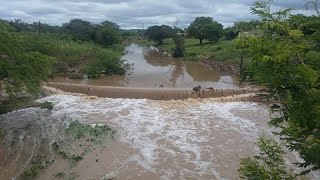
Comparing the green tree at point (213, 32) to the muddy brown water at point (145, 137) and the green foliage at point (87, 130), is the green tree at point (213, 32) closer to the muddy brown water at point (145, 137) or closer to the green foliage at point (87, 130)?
the muddy brown water at point (145, 137)

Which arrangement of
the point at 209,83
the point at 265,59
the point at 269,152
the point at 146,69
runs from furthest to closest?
the point at 146,69 < the point at 209,83 < the point at 269,152 < the point at 265,59

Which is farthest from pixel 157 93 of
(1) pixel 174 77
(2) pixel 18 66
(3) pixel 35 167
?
(3) pixel 35 167

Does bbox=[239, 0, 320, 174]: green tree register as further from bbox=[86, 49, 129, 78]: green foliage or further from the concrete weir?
bbox=[86, 49, 129, 78]: green foliage

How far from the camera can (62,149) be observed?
35.4 ft

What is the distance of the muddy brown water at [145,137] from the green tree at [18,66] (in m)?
1.52

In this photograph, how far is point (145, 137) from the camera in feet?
39.5

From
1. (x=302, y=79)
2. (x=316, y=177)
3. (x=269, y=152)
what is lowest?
(x=316, y=177)

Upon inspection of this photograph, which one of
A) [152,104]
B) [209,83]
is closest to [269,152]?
[152,104]

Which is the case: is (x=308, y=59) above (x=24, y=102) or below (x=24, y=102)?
above

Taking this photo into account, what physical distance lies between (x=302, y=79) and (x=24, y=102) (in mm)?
13848

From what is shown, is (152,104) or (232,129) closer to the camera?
(232,129)

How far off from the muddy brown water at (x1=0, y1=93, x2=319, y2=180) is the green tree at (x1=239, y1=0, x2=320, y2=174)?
6.25 metres

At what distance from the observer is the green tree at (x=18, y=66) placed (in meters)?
11.6

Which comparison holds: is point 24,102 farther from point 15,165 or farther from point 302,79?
point 302,79
